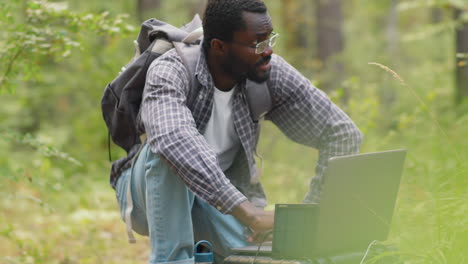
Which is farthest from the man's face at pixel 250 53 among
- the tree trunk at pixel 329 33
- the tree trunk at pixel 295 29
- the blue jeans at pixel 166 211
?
the tree trunk at pixel 295 29

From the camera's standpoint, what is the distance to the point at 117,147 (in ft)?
28.0

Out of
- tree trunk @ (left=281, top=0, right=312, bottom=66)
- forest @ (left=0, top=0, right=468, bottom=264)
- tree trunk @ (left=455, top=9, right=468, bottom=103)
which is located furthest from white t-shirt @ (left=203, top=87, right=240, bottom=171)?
tree trunk @ (left=281, top=0, right=312, bottom=66)

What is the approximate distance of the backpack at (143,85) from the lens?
2.78 metres

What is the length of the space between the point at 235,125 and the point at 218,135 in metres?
0.11

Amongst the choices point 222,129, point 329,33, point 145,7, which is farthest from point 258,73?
point 329,33

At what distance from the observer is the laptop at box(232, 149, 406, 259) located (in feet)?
7.13

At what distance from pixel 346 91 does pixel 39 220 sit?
16.5 feet

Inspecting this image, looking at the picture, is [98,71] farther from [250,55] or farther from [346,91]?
[250,55]

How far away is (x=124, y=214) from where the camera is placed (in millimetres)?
2943

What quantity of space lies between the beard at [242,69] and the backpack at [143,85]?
60 millimetres

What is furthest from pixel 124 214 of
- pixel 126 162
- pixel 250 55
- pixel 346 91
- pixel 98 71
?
pixel 346 91

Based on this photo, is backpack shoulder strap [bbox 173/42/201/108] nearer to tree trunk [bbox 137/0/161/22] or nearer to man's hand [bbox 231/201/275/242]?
man's hand [bbox 231/201/275/242]

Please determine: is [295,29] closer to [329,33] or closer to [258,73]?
[329,33]

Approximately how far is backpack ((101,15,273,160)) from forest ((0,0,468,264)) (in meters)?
0.57
